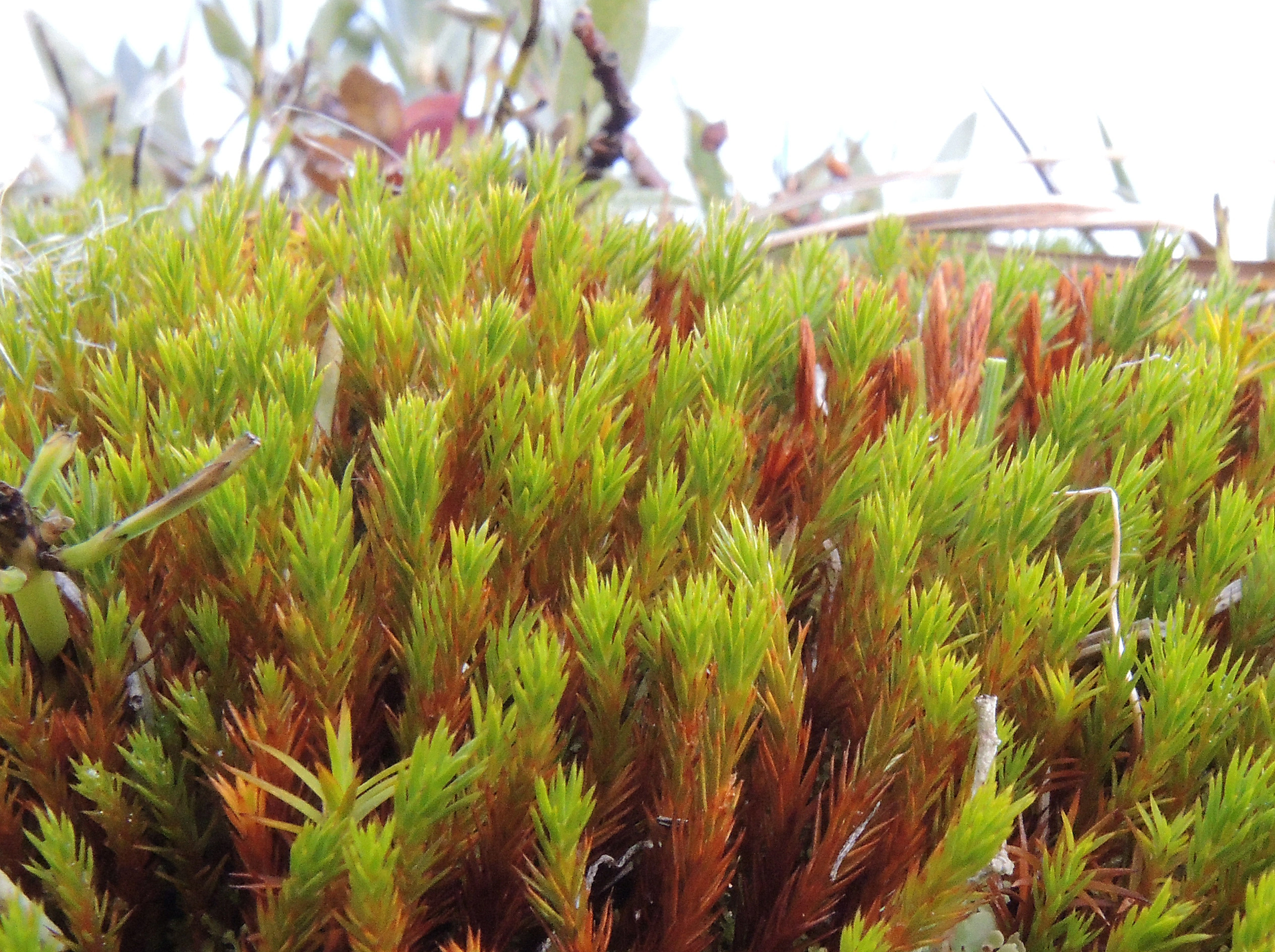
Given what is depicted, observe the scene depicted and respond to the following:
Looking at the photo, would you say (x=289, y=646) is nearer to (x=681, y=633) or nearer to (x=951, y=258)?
(x=681, y=633)

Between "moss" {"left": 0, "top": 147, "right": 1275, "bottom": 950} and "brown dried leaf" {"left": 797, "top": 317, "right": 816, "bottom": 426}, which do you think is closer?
"moss" {"left": 0, "top": 147, "right": 1275, "bottom": 950}

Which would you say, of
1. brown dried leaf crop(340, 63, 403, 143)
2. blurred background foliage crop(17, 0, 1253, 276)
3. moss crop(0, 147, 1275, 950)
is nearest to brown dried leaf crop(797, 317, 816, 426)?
moss crop(0, 147, 1275, 950)

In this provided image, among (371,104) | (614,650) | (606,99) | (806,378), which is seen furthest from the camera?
(371,104)

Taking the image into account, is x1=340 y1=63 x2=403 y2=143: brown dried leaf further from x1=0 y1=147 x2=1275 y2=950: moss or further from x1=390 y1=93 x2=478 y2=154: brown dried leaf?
x1=0 y1=147 x2=1275 y2=950: moss

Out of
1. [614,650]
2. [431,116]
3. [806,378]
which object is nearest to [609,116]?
[431,116]

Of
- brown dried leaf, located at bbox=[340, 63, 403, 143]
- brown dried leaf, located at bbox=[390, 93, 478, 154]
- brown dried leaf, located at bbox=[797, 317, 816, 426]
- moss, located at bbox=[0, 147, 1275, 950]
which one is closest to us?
moss, located at bbox=[0, 147, 1275, 950]

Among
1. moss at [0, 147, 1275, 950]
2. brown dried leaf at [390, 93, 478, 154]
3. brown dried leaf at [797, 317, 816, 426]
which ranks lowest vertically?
moss at [0, 147, 1275, 950]

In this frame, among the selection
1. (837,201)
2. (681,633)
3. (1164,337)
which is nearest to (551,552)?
(681,633)

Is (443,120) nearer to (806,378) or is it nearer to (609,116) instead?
(609,116)

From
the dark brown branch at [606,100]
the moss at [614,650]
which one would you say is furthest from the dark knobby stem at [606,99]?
the moss at [614,650]
